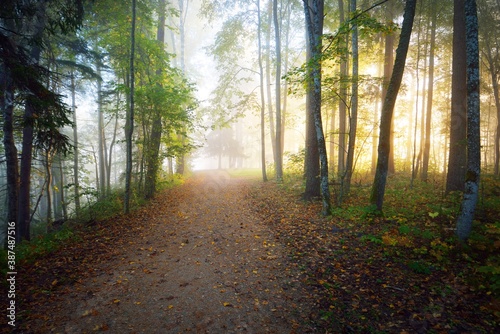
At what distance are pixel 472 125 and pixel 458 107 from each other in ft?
15.8

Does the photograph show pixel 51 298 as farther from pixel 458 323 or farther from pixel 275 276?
pixel 458 323

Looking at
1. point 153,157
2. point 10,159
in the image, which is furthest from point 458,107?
point 10,159

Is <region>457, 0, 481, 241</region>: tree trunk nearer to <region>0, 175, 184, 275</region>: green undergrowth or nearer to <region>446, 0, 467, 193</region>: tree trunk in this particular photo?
<region>446, 0, 467, 193</region>: tree trunk

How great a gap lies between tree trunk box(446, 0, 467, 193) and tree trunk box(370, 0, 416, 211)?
3.90m

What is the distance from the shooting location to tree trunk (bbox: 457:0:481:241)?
5.20 m

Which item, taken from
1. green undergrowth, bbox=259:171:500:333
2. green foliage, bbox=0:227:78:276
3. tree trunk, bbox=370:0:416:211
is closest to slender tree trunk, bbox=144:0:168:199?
green foliage, bbox=0:227:78:276

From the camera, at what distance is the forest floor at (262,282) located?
11.9 feet

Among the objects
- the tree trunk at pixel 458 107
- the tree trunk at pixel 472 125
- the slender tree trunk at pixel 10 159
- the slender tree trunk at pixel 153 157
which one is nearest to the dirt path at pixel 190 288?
the slender tree trunk at pixel 10 159

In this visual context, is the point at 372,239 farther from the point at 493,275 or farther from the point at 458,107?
the point at 458,107

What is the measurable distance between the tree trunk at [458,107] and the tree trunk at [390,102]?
154 inches

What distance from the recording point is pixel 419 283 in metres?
4.38

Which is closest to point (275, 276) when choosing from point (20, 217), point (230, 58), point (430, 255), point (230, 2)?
point (430, 255)

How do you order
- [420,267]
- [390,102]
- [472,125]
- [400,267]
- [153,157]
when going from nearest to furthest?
[420,267], [400,267], [472,125], [390,102], [153,157]

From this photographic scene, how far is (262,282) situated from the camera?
4.79 metres
